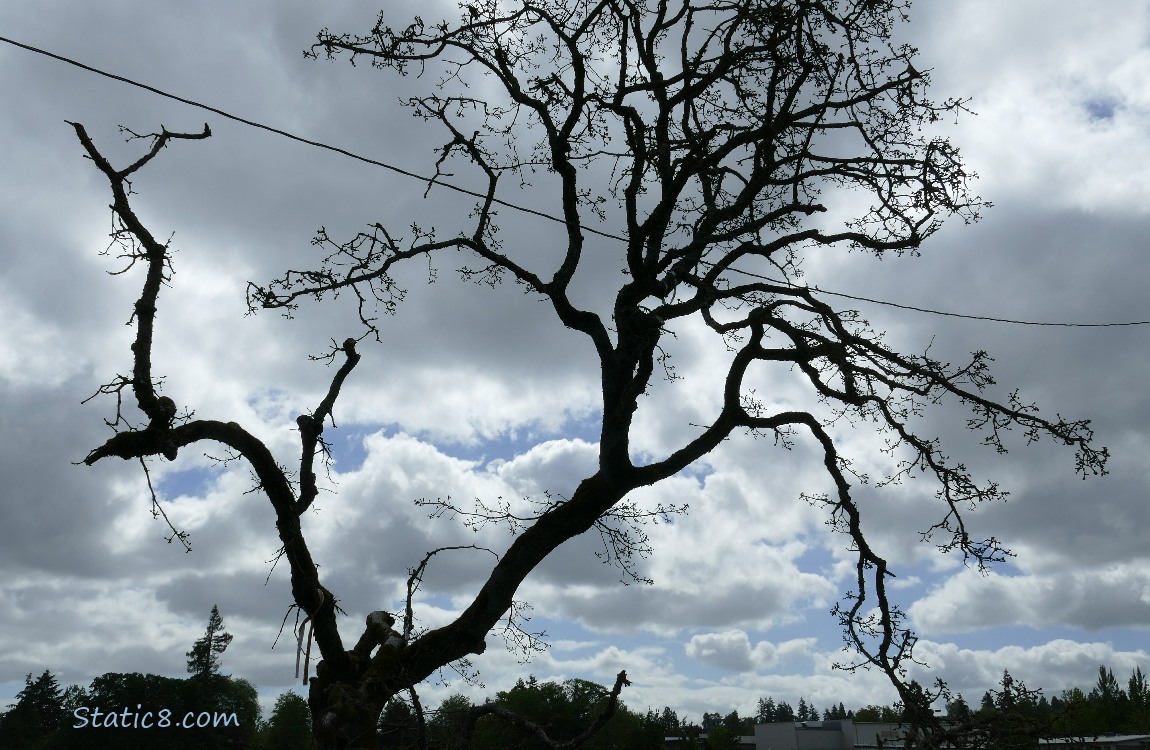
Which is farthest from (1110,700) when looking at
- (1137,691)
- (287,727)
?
(287,727)

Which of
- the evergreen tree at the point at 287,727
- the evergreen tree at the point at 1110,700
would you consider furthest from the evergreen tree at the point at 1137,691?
the evergreen tree at the point at 287,727

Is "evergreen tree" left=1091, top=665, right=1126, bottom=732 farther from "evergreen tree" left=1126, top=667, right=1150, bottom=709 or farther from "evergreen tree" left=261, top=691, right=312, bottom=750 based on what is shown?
"evergreen tree" left=261, top=691, right=312, bottom=750

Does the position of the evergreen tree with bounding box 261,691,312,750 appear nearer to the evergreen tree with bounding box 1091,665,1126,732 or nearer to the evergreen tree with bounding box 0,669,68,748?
the evergreen tree with bounding box 0,669,68,748

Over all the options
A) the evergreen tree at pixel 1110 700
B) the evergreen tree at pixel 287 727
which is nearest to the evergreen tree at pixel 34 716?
the evergreen tree at pixel 287 727

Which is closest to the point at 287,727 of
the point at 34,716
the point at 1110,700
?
the point at 34,716

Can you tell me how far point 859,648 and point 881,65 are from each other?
5462mm

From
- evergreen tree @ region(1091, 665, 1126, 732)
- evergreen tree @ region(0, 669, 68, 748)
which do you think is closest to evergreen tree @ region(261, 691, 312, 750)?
evergreen tree @ region(0, 669, 68, 748)

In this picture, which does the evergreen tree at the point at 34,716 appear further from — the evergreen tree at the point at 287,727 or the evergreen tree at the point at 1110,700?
the evergreen tree at the point at 1110,700

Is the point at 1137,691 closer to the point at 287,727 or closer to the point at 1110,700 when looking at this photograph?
the point at 1110,700

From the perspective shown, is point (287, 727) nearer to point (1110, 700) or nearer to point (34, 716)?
point (34, 716)

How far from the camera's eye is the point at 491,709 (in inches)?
301

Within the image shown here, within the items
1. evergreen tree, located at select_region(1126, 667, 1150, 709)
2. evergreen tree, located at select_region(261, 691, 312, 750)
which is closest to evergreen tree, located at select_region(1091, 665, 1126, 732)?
evergreen tree, located at select_region(1126, 667, 1150, 709)

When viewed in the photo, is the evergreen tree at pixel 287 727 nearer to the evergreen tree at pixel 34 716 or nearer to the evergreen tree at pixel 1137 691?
the evergreen tree at pixel 34 716

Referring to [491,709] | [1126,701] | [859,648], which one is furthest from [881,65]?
[1126,701]
